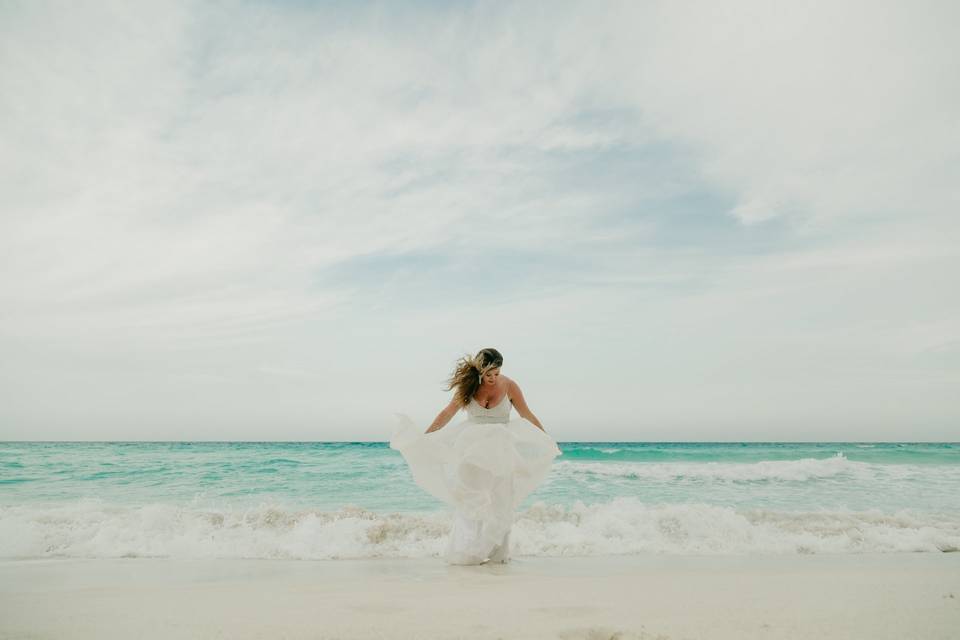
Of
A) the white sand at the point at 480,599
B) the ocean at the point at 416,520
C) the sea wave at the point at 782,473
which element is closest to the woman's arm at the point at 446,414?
the white sand at the point at 480,599

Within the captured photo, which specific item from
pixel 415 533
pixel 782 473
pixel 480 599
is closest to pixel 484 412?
pixel 480 599

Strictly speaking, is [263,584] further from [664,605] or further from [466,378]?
[664,605]

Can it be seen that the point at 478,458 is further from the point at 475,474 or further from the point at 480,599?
the point at 480,599

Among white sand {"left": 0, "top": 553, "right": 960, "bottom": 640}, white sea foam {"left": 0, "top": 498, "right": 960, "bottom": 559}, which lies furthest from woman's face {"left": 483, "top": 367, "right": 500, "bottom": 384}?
white sea foam {"left": 0, "top": 498, "right": 960, "bottom": 559}

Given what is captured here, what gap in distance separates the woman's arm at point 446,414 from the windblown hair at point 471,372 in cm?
5

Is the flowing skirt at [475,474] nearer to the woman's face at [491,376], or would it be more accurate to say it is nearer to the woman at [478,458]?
the woman at [478,458]

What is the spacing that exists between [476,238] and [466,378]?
867 cm

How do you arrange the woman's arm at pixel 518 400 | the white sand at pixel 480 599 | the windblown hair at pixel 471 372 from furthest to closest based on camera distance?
the woman's arm at pixel 518 400
the windblown hair at pixel 471 372
the white sand at pixel 480 599

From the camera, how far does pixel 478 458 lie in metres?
6.17

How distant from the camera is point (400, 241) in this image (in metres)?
14.5

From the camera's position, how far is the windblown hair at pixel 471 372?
6074 millimetres

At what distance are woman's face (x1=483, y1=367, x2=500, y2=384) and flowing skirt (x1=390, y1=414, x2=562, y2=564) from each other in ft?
1.59

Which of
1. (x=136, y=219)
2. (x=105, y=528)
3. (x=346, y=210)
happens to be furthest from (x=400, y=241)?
(x=105, y=528)

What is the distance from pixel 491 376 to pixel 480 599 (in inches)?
89.3
